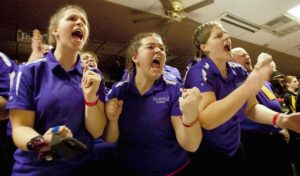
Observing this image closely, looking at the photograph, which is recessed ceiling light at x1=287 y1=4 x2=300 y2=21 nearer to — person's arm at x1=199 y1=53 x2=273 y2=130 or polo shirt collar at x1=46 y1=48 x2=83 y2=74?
person's arm at x1=199 y1=53 x2=273 y2=130

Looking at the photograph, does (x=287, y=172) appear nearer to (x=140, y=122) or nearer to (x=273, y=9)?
(x=140, y=122)

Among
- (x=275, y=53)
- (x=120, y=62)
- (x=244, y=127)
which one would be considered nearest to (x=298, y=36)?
(x=275, y=53)

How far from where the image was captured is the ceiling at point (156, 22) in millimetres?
4195

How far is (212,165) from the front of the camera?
139 centimetres

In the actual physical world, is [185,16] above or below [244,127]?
above

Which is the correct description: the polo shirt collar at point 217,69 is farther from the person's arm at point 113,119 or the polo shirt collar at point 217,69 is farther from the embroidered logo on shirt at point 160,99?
the person's arm at point 113,119

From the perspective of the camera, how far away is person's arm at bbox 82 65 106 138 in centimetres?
113

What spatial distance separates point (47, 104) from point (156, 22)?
13.3 feet

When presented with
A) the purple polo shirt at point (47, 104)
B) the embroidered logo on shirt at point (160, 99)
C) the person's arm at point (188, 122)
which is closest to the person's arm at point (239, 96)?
the person's arm at point (188, 122)

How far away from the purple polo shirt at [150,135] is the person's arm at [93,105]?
149 millimetres

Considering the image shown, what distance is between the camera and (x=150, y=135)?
128 cm

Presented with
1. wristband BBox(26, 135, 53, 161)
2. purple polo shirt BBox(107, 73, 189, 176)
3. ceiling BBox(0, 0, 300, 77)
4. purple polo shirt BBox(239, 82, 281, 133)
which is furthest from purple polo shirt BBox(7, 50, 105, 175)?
ceiling BBox(0, 0, 300, 77)

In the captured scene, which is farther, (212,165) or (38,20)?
(38,20)

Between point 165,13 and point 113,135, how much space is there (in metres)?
3.60
